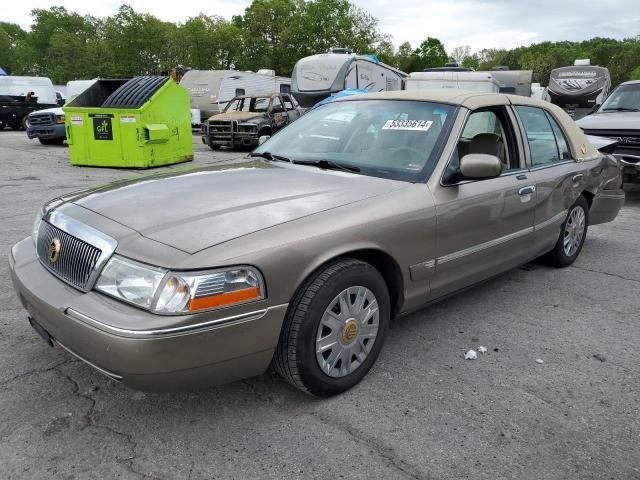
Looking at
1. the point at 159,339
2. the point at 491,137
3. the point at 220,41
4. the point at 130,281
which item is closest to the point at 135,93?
the point at 491,137

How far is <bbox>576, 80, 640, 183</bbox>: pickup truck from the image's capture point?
7.76m

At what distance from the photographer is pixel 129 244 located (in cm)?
230

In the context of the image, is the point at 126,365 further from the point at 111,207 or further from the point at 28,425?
the point at 111,207

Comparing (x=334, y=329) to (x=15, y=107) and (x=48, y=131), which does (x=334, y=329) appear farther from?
(x=15, y=107)

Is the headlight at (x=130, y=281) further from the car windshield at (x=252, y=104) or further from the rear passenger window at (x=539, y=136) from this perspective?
the car windshield at (x=252, y=104)

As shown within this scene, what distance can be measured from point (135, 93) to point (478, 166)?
381 inches

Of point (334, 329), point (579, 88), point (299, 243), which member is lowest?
point (334, 329)

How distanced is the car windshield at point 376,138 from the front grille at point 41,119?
13.7 m

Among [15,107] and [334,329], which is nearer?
[334,329]

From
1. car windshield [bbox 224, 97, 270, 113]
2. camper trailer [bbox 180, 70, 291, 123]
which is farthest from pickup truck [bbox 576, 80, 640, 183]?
camper trailer [bbox 180, 70, 291, 123]

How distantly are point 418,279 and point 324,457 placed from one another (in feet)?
3.90

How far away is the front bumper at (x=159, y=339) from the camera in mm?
2102

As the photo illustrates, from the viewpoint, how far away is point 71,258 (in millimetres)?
2500

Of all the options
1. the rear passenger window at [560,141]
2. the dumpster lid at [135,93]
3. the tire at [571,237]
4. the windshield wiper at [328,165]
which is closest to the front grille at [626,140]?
the tire at [571,237]
